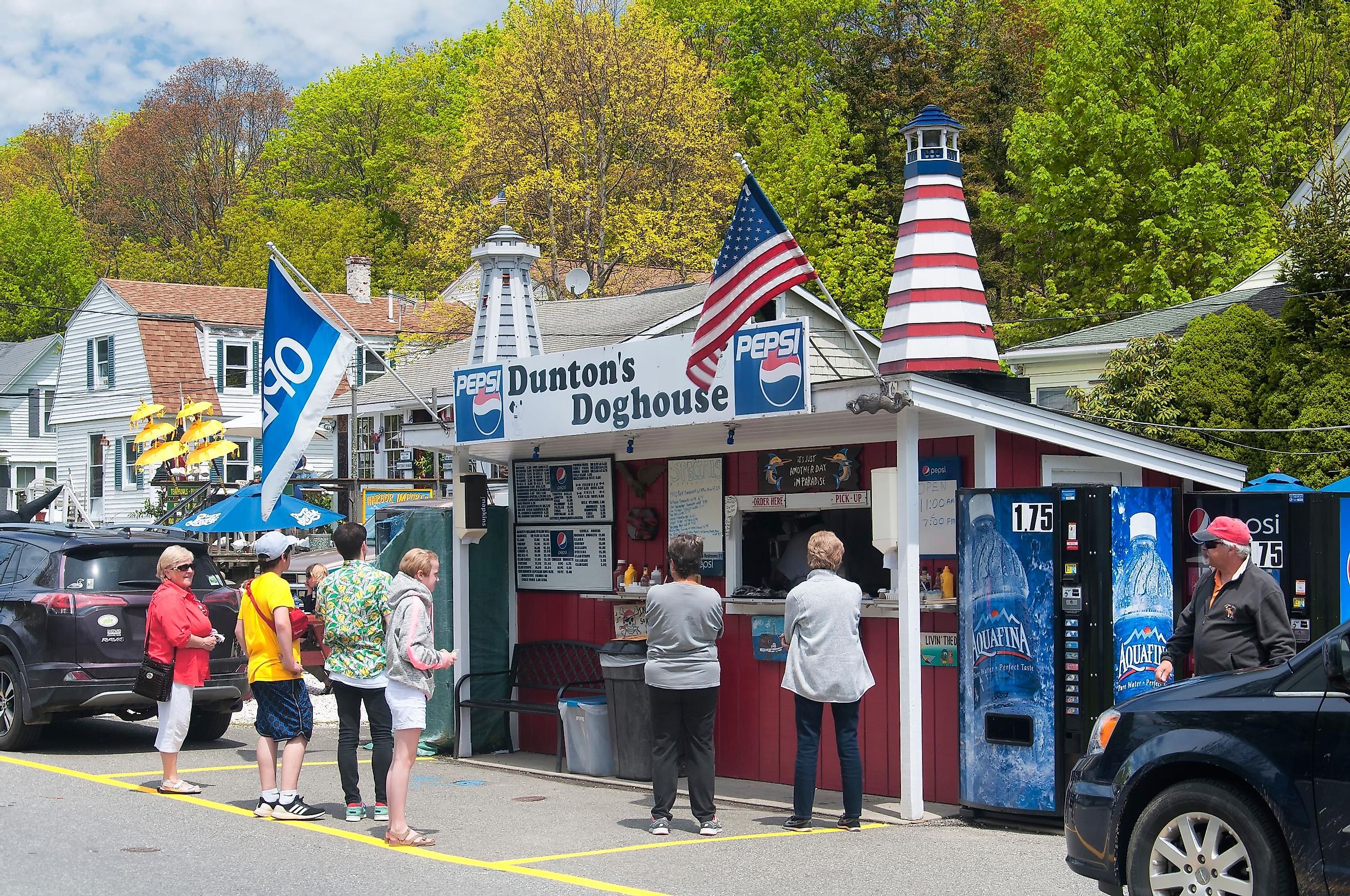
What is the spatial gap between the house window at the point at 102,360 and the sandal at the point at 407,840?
132 ft

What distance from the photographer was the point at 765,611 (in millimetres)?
10500

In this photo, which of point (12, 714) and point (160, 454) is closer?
point (12, 714)

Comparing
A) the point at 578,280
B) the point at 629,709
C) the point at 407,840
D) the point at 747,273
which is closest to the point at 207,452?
the point at 578,280

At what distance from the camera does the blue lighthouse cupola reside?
11.7 meters

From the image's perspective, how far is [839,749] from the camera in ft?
28.4

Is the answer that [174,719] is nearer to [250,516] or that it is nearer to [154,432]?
[250,516]

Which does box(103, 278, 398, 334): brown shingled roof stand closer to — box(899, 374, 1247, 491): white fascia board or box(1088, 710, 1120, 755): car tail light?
box(899, 374, 1247, 491): white fascia board

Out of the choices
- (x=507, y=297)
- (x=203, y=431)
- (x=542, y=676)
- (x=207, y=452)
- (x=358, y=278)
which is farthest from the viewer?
(x=358, y=278)

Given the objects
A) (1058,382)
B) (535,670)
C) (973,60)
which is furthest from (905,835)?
(973,60)

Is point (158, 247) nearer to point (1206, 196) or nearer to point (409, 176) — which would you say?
point (409, 176)

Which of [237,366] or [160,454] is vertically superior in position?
[237,366]

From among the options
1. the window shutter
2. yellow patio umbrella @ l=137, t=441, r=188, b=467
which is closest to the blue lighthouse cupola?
yellow patio umbrella @ l=137, t=441, r=188, b=467

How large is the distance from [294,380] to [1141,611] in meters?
6.90

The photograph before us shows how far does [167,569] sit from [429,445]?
311cm
